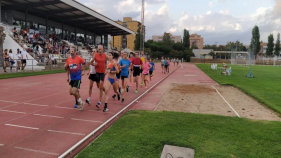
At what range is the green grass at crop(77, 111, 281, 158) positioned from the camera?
403 cm

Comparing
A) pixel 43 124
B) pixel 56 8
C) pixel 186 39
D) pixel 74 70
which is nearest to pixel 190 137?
pixel 43 124

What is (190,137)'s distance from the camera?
15.5 ft

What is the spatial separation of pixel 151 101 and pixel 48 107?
392 centimetres

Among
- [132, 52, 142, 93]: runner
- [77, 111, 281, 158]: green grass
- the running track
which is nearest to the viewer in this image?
[77, 111, 281, 158]: green grass

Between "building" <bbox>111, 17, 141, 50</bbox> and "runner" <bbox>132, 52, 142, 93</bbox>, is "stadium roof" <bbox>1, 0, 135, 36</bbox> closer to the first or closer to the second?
"runner" <bbox>132, 52, 142, 93</bbox>

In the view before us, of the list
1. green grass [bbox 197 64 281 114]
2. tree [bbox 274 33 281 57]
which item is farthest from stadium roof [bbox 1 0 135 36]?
tree [bbox 274 33 281 57]

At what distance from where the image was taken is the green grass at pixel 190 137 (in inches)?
159

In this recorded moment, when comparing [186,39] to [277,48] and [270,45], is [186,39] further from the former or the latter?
[277,48]

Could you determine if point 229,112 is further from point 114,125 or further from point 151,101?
point 114,125

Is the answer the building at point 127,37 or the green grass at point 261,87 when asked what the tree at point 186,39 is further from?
the green grass at point 261,87

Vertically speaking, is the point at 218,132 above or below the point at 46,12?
below

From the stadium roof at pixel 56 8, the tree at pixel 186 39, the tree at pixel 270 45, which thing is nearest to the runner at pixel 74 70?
the stadium roof at pixel 56 8

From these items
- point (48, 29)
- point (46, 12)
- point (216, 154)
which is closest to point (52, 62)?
point (46, 12)

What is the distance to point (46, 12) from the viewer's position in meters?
38.2
